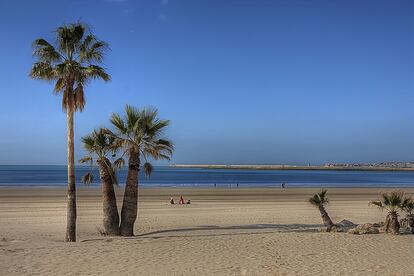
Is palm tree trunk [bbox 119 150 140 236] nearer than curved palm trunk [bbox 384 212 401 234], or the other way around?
curved palm trunk [bbox 384 212 401 234]

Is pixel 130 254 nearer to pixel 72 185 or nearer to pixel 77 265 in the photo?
pixel 77 265

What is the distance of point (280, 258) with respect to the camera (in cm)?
1154

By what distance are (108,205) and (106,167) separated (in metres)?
1.35

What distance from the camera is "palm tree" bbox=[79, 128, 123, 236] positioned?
15.6m

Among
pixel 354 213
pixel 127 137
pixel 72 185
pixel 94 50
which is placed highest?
pixel 94 50

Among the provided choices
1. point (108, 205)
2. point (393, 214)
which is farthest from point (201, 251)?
point (393, 214)

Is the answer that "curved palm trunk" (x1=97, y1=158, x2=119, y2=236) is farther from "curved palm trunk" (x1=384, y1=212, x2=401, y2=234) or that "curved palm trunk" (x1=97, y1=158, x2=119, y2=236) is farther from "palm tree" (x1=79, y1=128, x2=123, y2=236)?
"curved palm trunk" (x1=384, y1=212, x2=401, y2=234)

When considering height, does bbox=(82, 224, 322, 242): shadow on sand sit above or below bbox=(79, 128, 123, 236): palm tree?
below

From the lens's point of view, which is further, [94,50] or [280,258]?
[94,50]

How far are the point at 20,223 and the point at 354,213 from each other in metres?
17.3

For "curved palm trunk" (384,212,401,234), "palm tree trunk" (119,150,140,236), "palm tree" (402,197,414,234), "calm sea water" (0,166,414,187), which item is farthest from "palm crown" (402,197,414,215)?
"calm sea water" (0,166,414,187)

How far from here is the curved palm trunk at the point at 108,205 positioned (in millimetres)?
15805

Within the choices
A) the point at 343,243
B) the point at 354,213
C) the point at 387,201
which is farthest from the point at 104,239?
the point at 354,213

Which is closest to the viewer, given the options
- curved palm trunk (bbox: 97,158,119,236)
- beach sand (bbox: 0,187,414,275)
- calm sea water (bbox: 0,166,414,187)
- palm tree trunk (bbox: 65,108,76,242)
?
beach sand (bbox: 0,187,414,275)
